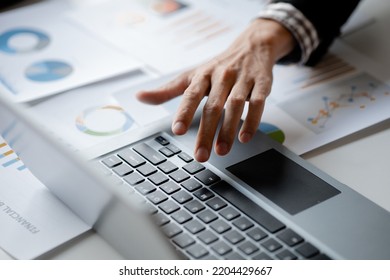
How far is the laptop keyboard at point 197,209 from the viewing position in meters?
0.65

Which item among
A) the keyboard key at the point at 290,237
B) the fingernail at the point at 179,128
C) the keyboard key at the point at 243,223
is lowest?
the keyboard key at the point at 243,223

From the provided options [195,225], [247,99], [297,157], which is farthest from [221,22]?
[195,225]

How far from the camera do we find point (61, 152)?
617 millimetres

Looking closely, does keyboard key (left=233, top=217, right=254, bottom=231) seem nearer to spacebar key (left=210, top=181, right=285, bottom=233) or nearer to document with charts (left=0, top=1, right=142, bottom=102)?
spacebar key (left=210, top=181, right=285, bottom=233)

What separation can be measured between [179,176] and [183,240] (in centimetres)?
10

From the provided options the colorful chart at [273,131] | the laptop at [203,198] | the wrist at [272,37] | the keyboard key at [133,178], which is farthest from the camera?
the wrist at [272,37]

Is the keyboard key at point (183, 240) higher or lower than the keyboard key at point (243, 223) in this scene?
lower

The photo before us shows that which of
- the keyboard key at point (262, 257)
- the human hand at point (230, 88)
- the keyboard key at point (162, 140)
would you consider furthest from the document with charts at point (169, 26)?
the keyboard key at point (262, 257)

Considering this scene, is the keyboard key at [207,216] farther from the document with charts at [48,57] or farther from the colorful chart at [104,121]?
the document with charts at [48,57]

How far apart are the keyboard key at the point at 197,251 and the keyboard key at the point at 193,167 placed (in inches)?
4.7

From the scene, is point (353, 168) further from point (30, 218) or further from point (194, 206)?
point (30, 218)

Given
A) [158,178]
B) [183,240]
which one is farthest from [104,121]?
[183,240]

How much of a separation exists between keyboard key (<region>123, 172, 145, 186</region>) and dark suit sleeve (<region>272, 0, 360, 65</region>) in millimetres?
414

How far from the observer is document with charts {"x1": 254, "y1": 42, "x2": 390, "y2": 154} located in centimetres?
88
